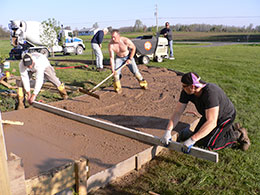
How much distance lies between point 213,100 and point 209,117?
9.4 inches

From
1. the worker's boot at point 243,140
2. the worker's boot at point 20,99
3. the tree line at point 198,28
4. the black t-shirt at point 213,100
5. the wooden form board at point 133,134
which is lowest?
the worker's boot at point 243,140

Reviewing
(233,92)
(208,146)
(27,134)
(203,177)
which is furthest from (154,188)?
(233,92)

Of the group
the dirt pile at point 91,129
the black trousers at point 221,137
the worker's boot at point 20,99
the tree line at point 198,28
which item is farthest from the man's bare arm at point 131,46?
the tree line at point 198,28

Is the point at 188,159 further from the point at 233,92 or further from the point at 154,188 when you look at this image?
the point at 233,92

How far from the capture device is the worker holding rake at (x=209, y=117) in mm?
3486

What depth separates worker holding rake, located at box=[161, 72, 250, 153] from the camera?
3.49 metres

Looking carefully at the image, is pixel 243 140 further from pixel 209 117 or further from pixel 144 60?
pixel 144 60

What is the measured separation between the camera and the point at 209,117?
3.49 m

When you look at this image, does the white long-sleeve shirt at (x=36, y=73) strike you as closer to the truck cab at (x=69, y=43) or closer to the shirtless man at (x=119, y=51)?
the shirtless man at (x=119, y=51)

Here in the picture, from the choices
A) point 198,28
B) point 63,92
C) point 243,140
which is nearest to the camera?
point 243,140

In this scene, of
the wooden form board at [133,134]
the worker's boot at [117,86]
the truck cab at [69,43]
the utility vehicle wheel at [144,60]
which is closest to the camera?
the wooden form board at [133,134]

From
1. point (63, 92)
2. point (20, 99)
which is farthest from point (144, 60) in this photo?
point (20, 99)

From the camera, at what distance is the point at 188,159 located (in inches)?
147

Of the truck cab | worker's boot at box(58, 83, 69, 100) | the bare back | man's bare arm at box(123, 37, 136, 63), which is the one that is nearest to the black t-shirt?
man's bare arm at box(123, 37, 136, 63)
